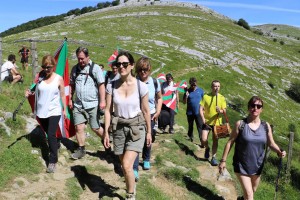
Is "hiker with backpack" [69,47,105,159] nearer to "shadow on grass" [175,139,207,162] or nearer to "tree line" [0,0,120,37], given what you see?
"shadow on grass" [175,139,207,162]

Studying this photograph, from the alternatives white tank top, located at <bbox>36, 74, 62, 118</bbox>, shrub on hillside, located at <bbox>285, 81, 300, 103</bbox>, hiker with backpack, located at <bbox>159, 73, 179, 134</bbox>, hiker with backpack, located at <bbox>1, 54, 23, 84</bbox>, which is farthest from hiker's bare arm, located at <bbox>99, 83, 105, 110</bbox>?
shrub on hillside, located at <bbox>285, 81, 300, 103</bbox>

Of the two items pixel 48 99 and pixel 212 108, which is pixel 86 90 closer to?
pixel 48 99

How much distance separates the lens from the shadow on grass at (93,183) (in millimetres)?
7883

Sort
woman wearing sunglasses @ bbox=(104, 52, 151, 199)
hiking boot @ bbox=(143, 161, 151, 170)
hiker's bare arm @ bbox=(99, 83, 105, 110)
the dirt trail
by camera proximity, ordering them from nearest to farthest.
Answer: woman wearing sunglasses @ bbox=(104, 52, 151, 199) < the dirt trail < hiker's bare arm @ bbox=(99, 83, 105, 110) < hiking boot @ bbox=(143, 161, 151, 170)

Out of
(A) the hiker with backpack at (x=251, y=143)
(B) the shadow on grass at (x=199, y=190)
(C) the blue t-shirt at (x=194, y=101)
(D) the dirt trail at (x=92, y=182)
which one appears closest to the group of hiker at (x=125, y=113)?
(A) the hiker with backpack at (x=251, y=143)

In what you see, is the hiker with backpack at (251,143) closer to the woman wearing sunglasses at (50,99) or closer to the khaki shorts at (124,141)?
the khaki shorts at (124,141)

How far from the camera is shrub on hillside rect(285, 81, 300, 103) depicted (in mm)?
48156

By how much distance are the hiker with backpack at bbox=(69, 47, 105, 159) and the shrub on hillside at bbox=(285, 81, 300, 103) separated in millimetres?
44371

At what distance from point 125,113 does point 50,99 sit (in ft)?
6.96

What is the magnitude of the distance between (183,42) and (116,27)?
1144 centimetres

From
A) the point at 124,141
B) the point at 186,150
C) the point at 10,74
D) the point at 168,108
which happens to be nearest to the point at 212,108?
the point at 186,150

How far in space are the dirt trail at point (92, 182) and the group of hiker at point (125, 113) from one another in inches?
A: 13.8

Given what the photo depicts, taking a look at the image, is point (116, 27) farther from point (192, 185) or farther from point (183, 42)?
point (192, 185)

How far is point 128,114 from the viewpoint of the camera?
6.71m
